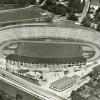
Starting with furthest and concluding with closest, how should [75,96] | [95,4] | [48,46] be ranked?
1. [95,4]
2. [48,46]
3. [75,96]

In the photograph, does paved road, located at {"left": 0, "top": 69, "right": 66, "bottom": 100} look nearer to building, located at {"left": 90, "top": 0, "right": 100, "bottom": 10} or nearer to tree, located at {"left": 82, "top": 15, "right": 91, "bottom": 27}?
tree, located at {"left": 82, "top": 15, "right": 91, "bottom": 27}

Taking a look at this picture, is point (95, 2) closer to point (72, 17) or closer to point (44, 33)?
point (72, 17)

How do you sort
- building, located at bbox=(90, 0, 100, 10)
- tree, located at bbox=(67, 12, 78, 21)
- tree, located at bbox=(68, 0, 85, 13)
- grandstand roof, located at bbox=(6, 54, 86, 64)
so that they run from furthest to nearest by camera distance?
building, located at bbox=(90, 0, 100, 10) < tree, located at bbox=(68, 0, 85, 13) < tree, located at bbox=(67, 12, 78, 21) < grandstand roof, located at bbox=(6, 54, 86, 64)

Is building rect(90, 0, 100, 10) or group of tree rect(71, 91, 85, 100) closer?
group of tree rect(71, 91, 85, 100)

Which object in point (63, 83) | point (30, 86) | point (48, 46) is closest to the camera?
point (30, 86)

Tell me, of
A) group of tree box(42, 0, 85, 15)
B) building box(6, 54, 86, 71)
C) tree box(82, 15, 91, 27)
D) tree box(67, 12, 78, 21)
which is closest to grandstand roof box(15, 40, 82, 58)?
building box(6, 54, 86, 71)

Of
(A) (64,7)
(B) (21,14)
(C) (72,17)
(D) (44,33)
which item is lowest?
(D) (44,33)

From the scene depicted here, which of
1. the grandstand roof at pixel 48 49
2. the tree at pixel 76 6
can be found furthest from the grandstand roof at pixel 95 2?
the grandstand roof at pixel 48 49

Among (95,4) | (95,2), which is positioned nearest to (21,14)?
(95,4)
